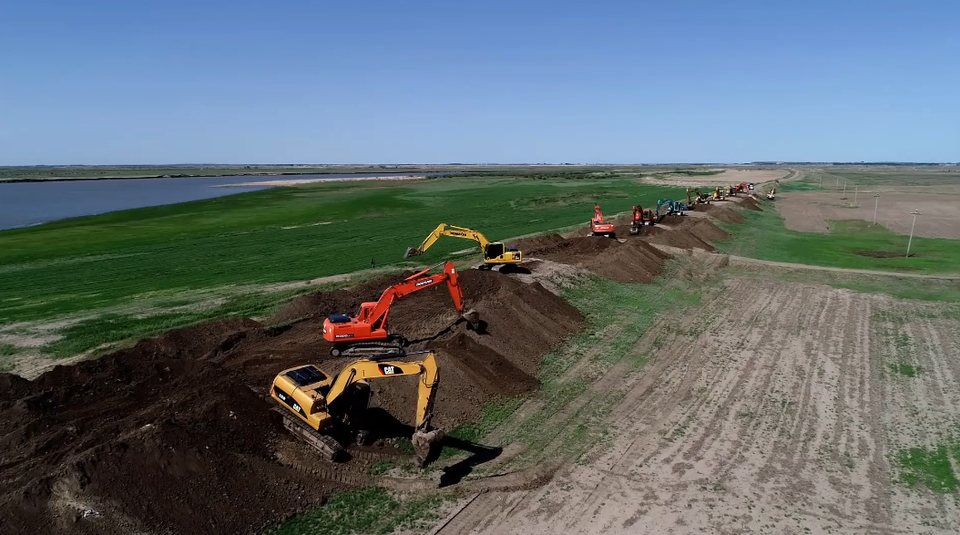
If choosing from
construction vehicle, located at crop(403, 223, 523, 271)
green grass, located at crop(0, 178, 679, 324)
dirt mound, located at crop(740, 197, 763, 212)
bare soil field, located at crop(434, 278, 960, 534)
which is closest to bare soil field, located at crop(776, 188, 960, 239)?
dirt mound, located at crop(740, 197, 763, 212)

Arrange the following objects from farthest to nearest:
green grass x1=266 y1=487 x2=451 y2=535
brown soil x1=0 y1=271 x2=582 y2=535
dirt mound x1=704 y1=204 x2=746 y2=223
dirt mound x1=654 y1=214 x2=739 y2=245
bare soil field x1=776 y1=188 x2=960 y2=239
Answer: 1. dirt mound x1=704 y1=204 x2=746 y2=223
2. bare soil field x1=776 y1=188 x2=960 y2=239
3. dirt mound x1=654 y1=214 x2=739 y2=245
4. green grass x1=266 y1=487 x2=451 y2=535
5. brown soil x1=0 y1=271 x2=582 y2=535

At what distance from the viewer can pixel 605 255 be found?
35.9 meters

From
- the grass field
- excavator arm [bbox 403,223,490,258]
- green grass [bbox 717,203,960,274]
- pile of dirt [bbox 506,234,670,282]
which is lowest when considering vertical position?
green grass [bbox 717,203,960,274]

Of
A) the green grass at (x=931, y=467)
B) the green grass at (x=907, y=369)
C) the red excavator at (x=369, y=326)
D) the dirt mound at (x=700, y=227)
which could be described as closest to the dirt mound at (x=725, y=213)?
the dirt mound at (x=700, y=227)

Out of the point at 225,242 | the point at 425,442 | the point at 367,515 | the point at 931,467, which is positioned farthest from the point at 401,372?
the point at 225,242

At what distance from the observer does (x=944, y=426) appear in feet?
56.1

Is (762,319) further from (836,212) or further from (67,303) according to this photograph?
(836,212)

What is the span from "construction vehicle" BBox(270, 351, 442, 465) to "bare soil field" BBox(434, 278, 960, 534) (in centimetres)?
243

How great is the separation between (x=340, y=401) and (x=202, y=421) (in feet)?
11.0

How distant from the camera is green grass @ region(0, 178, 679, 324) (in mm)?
33000

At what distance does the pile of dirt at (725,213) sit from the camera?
206 feet

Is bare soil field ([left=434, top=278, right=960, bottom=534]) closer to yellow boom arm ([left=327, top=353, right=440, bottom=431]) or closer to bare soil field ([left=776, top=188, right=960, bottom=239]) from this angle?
yellow boom arm ([left=327, top=353, right=440, bottom=431])

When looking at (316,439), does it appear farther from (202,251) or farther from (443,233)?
(202,251)

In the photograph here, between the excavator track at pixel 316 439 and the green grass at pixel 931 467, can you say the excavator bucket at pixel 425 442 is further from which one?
the green grass at pixel 931 467
